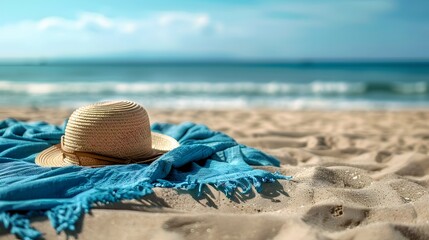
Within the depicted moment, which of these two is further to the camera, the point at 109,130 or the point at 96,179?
the point at 109,130

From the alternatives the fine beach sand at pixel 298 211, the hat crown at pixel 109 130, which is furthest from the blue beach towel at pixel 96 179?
the hat crown at pixel 109 130

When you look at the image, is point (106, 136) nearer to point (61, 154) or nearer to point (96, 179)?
point (96, 179)

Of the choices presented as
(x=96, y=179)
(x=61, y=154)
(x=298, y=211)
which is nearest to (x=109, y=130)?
(x=96, y=179)

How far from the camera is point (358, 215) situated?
7.31 ft

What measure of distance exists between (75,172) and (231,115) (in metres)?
4.85

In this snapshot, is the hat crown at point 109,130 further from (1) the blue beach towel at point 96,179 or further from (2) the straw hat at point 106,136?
(1) the blue beach towel at point 96,179

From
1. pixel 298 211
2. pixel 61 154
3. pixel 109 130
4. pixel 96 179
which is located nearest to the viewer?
pixel 298 211

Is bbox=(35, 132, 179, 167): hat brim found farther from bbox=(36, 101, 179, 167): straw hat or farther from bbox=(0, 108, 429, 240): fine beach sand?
bbox=(0, 108, 429, 240): fine beach sand

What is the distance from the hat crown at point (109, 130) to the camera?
2580 mm

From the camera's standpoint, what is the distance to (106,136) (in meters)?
2.58

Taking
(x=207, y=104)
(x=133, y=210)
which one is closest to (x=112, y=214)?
(x=133, y=210)

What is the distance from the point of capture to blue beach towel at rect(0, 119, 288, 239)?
2049mm

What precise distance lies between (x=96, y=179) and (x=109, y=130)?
334mm

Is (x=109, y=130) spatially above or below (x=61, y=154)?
above
